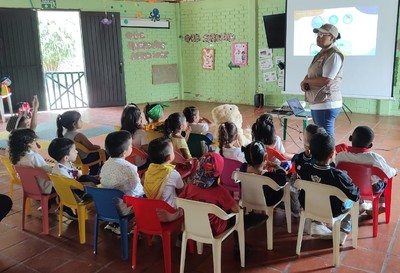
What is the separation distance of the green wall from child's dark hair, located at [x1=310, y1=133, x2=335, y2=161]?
209 inches

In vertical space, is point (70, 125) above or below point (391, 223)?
above

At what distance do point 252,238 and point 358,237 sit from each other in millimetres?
722

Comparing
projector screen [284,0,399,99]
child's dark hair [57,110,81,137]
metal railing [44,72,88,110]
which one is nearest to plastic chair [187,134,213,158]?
child's dark hair [57,110,81,137]

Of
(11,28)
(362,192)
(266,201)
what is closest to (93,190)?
(266,201)

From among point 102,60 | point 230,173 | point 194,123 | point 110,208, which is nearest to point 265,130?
point 230,173

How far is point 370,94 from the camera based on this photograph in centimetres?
622

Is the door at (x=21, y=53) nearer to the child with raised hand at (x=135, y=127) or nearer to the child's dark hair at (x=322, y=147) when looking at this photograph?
the child with raised hand at (x=135, y=127)

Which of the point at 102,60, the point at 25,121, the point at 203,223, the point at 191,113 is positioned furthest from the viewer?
the point at 102,60

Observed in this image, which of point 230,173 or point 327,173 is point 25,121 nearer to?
point 230,173

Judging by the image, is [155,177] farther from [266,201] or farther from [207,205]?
[266,201]

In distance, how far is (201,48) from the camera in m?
8.95

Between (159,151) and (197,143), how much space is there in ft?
3.41

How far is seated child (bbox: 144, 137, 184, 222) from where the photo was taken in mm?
2234

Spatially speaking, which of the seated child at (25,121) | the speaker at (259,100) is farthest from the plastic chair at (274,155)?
the speaker at (259,100)
